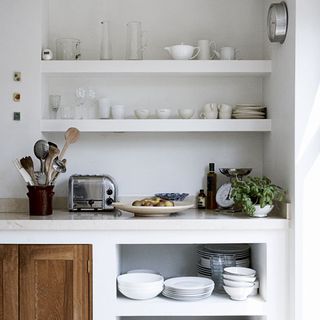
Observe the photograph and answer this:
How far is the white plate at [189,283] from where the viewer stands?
322 centimetres

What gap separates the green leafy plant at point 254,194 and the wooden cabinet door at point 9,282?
3.93 feet

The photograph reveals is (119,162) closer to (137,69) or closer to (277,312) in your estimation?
(137,69)

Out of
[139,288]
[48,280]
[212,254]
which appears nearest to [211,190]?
[212,254]

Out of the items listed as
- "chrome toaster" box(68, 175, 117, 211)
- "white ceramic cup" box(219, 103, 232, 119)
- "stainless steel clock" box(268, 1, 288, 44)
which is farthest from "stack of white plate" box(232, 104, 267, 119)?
"chrome toaster" box(68, 175, 117, 211)

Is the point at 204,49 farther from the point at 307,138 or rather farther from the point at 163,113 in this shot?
the point at 307,138

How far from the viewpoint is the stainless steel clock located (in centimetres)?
326

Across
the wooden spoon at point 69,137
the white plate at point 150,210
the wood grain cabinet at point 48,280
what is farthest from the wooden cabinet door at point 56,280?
the wooden spoon at point 69,137

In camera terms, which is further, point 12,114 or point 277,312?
point 12,114

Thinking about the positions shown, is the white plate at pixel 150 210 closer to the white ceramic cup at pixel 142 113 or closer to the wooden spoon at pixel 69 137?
the wooden spoon at pixel 69 137

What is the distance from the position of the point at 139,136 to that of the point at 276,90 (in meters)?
0.90

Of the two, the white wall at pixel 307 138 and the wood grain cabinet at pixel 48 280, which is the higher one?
the white wall at pixel 307 138

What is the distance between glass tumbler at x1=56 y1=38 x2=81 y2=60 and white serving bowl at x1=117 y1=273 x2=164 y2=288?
52.9 inches

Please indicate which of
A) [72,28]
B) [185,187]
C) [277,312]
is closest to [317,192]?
[277,312]

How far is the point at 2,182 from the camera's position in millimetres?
3654
